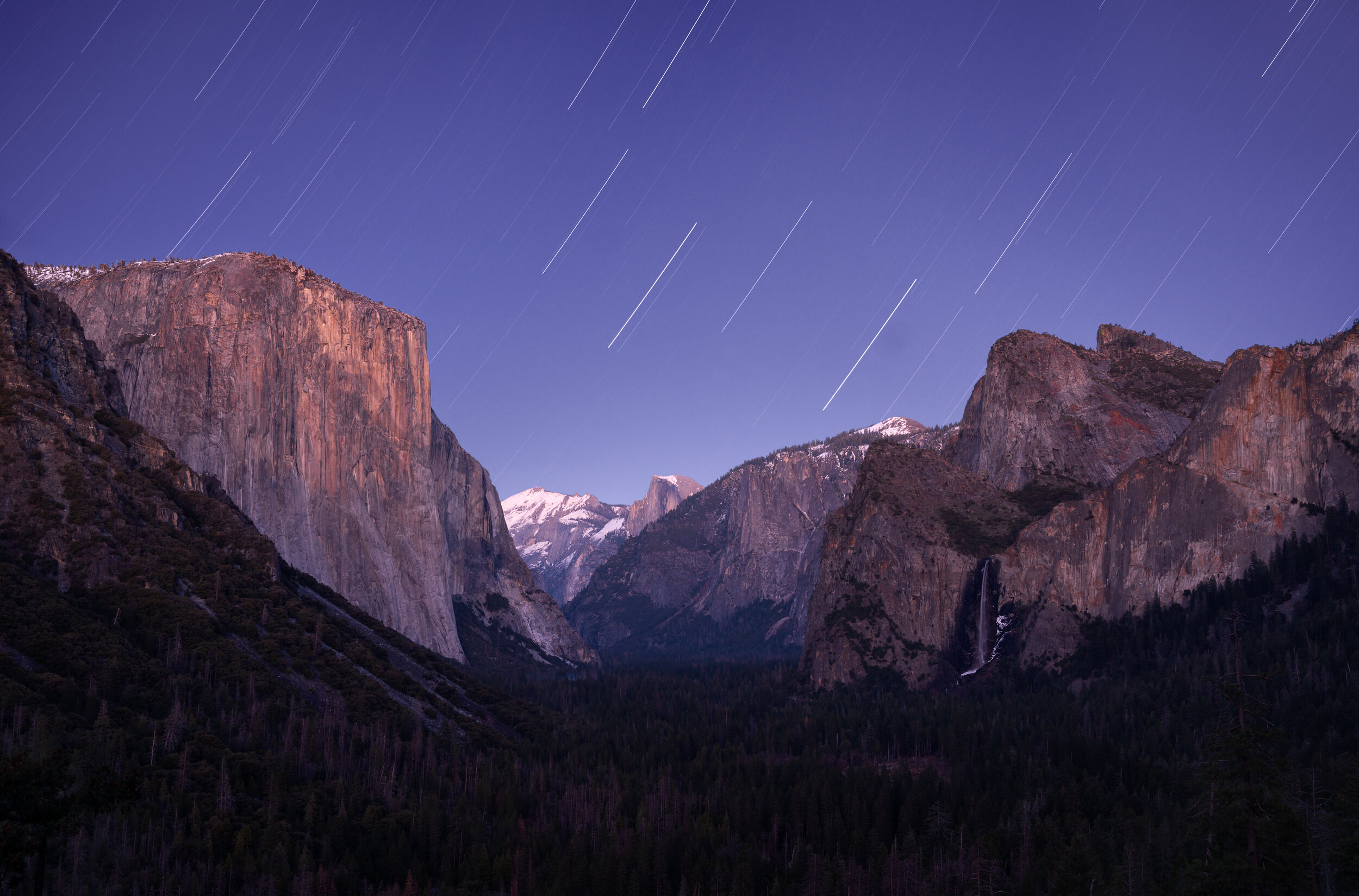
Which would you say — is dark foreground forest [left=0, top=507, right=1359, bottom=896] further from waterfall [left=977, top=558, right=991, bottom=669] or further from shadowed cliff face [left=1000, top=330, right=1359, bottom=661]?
waterfall [left=977, top=558, right=991, bottom=669]

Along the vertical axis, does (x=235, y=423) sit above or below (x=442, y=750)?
above

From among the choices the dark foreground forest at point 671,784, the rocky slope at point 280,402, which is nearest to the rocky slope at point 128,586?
the dark foreground forest at point 671,784

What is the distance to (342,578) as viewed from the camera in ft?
572

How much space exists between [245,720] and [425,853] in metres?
27.6

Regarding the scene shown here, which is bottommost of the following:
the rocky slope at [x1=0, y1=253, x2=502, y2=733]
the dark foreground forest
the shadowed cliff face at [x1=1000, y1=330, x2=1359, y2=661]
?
the dark foreground forest

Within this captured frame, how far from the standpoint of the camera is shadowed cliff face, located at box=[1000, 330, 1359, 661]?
152375 mm

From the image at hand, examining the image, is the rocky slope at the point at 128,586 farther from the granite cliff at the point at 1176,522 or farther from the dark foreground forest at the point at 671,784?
the granite cliff at the point at 1176,522

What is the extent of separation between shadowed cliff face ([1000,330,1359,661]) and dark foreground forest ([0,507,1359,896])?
860cm

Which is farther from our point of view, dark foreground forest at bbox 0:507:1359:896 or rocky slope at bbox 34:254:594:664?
rocky slope at bbox 34:254:594:664

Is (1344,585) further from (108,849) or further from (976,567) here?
(108,849)

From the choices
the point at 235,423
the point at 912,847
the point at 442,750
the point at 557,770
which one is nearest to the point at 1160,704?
the point at 912,847

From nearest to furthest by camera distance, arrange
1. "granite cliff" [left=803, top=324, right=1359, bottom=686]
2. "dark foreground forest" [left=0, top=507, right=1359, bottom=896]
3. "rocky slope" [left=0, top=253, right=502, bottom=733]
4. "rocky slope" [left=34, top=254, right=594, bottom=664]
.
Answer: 1. "dark foreground forest" [left=0, top=507, right=1359, bottom=896]
2. "rocky slope" [left=0, top=253, right=502, bottom=733]
3. "granite cliff" [left=803, top=324, right=1359, bottom=686]
4. "rocky slope" [left=34, top=254, right=594, bottom=664]

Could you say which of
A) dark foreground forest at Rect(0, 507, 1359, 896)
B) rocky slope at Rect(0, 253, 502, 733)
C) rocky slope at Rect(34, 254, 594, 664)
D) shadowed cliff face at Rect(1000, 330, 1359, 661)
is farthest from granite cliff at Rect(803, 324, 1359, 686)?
rocky slope at Rect(0, 253, 502, 733)

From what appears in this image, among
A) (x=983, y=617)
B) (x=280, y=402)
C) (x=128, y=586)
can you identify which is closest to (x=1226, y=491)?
(x=983, y=617)
